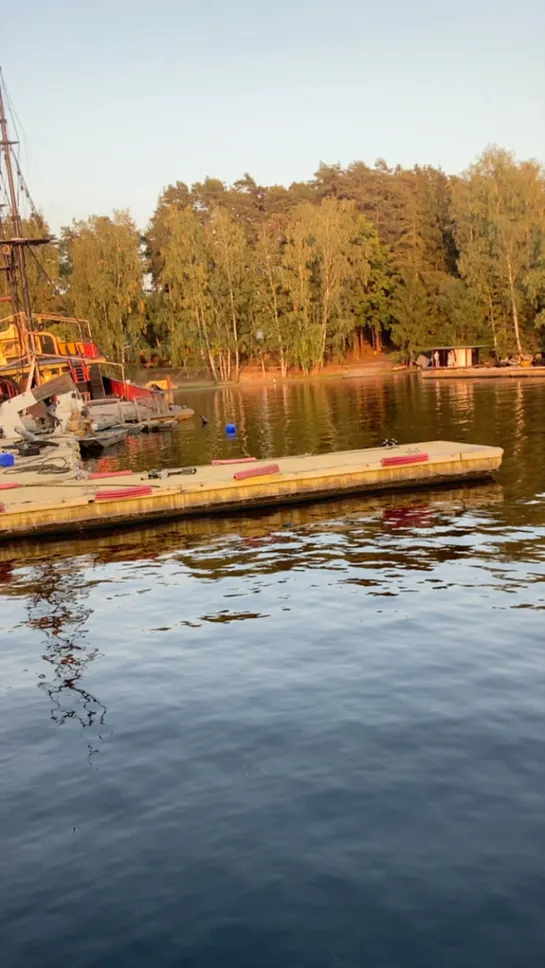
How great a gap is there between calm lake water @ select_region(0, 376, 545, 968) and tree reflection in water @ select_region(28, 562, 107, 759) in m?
0.06

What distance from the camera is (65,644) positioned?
1544 centimetres

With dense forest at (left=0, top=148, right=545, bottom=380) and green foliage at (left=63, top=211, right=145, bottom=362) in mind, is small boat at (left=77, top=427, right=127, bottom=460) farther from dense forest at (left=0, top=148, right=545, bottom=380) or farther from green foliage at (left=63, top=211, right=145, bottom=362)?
green foliage at (left=63, top=211, right=145, bottom=362)

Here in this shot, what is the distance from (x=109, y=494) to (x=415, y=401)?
121 ft

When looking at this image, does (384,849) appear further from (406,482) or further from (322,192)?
(322,192)

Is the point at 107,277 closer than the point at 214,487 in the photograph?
No

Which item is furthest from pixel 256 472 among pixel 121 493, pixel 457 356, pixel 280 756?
pixel 457 356

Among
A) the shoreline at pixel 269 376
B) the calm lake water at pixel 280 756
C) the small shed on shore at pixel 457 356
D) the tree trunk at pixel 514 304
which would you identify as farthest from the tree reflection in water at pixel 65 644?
the shoreline at pixel 269 376

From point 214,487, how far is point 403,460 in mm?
5704

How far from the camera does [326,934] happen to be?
713 cm

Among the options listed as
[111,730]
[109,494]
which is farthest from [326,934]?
[109,494]

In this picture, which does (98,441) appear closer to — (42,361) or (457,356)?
(42,361)

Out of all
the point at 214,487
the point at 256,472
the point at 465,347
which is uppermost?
the point at 465,347

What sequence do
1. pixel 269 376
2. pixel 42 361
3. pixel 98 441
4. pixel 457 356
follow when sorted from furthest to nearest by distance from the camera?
pixel 269 376, pixel 457 356, pixel 42 361, pixel 98 441

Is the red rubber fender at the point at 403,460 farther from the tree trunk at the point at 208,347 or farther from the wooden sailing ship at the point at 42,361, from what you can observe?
the tree trunk at the point at 208,347
